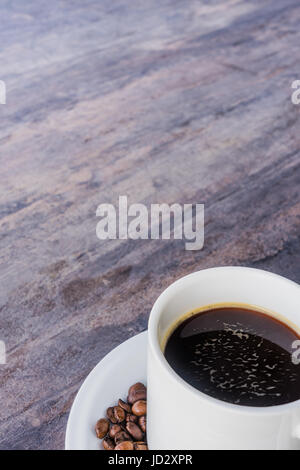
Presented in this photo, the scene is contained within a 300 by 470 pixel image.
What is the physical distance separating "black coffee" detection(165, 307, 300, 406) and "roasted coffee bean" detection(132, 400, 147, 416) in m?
0.08

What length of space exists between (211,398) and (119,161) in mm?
538

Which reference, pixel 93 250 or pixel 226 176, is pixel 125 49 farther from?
pixel 93 250

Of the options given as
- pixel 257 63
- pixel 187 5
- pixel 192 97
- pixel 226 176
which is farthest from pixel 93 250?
pixel 187 5

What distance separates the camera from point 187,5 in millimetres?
1304

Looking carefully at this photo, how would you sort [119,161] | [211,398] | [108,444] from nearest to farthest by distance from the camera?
[211,398]
[108,444]
[119,161]

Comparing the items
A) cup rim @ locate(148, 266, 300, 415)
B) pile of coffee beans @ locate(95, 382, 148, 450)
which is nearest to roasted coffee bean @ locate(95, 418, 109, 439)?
pile of coffee beans @ locate(95, 382, 148, 450)

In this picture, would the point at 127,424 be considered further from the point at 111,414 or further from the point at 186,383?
the point at 186,383

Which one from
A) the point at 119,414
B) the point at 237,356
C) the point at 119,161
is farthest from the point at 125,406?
the point at 119,161

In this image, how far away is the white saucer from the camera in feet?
1.42

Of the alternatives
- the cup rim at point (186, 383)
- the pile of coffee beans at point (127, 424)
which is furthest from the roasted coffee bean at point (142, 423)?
the cup rim at point (186, 383)

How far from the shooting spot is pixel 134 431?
0.45 meters

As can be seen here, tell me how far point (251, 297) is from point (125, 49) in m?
0.83

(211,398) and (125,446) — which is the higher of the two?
(211,398)

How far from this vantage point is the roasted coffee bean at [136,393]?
0.46m
